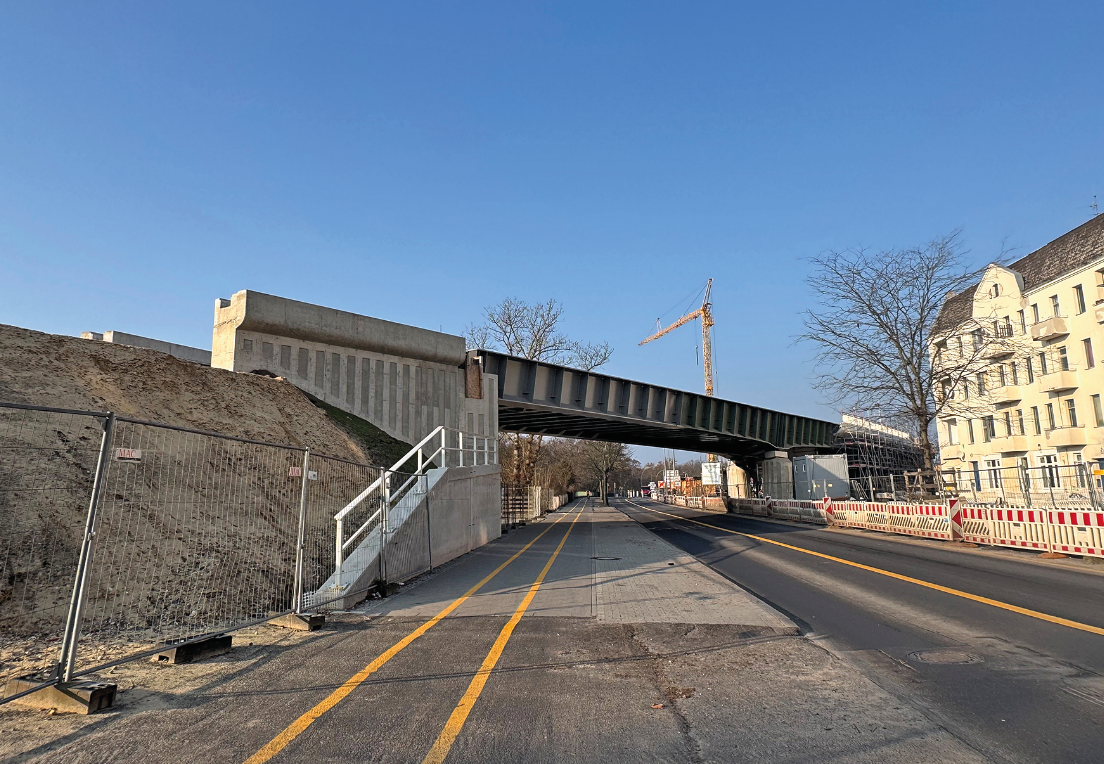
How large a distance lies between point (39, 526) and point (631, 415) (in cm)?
2923

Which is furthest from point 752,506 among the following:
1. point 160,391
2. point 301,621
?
point 301,621

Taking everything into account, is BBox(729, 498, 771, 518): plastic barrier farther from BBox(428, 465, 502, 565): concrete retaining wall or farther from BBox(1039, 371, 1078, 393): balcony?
BBox(428, 465, 502, 565): concrete retaining wall

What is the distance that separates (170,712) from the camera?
15.7 feet

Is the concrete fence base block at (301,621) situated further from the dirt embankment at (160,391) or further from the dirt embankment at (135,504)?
the dirt embankment at (160,391)

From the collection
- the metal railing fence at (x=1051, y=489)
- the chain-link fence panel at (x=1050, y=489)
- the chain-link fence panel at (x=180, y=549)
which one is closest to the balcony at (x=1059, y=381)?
the chain-link fence panel at (x=1050, y=489)

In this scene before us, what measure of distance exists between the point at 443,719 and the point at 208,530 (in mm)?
6446

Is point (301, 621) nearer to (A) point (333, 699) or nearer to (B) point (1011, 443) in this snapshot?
(A) point (333, 699)

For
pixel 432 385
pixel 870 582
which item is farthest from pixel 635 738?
pixel 432 385

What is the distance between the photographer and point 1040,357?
39812 mm

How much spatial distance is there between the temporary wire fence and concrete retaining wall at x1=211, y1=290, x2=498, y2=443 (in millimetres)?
7793

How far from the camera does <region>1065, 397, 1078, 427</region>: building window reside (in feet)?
124

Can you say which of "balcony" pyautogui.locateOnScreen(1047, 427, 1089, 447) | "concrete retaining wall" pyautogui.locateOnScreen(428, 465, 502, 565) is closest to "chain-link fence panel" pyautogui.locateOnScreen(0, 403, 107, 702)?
"concrete retaining wall" pyautogui.locateOnScreen(428, 465, 502, 565)

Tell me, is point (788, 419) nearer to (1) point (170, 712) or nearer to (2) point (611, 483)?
(1) point (170, 712)

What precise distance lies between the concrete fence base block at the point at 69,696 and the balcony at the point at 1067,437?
46.4 m
